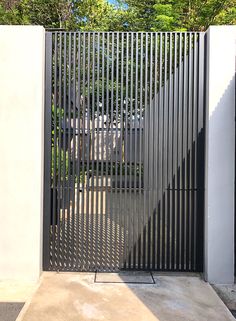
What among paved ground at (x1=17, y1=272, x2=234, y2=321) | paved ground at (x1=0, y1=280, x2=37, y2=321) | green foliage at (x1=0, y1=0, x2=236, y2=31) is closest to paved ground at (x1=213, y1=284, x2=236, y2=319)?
paved ground at (x1=17, y1=272, x2=234, y2=321)

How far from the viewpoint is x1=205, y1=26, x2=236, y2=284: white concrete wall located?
149 inches

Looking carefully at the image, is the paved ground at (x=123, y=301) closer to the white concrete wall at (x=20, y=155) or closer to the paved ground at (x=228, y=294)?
the paved ground at (x=228, y=294)

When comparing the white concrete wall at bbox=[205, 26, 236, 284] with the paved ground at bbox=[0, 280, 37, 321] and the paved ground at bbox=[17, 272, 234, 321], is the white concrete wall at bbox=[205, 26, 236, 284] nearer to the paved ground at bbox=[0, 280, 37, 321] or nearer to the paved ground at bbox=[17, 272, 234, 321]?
the paved ground at bbox=[17, 272, 234, 321]

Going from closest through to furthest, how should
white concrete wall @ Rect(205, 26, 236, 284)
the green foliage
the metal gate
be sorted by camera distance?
white concrete wall @ Rect(205, 26, 236, 284) → the metal gate → the green foliage

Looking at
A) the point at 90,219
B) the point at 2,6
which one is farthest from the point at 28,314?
the point at 2,6

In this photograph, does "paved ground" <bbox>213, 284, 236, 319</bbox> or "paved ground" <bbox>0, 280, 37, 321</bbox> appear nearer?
"paved ground" <bbox>0, 280, 37, 321</bbox>

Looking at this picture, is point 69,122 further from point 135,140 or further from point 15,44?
point 15,44

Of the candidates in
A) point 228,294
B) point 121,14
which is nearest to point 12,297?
point 228,294

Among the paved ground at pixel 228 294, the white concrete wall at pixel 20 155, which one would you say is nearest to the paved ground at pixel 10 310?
the white concrete wall at pixel 20 155

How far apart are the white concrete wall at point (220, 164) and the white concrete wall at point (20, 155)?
2101mm

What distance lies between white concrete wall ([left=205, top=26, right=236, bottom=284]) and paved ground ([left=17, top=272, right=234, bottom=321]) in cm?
35

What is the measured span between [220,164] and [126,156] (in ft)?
3.85

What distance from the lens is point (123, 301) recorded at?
3.24 m

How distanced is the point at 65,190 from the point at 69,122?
88 centimetres
